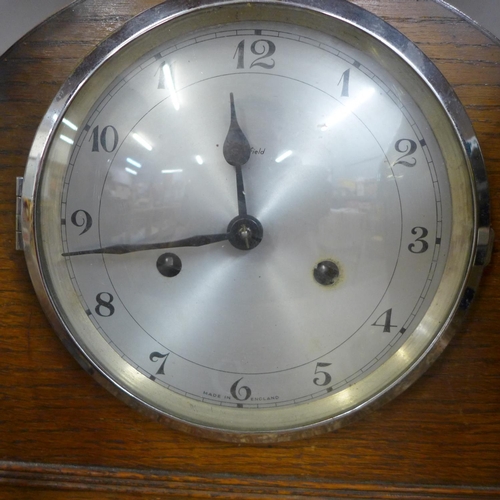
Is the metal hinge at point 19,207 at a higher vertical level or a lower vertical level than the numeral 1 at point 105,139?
lower

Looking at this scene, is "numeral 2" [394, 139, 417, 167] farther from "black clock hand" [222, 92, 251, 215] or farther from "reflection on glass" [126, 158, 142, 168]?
"reflection on glass" [126, 158, 142, 168]

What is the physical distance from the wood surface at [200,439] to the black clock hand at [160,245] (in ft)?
0.38

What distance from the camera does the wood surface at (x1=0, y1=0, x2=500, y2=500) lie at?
76 cm

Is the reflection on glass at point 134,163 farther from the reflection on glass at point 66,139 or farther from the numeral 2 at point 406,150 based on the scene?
the numeral 2 at point 406,150

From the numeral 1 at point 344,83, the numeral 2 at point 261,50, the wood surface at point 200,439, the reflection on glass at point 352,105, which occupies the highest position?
the numeral 2 at point 261,50

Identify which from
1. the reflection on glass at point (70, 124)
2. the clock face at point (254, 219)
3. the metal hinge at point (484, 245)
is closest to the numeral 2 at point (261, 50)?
the clock face at point (254, 219)

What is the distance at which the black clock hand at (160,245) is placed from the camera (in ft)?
2.56

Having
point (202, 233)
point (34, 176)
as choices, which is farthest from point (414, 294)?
point (34, 176)

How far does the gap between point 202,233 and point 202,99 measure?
0.17m

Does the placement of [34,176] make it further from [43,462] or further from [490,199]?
[490,199]

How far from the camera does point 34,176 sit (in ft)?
2.55

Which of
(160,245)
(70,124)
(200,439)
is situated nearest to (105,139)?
(70,124)

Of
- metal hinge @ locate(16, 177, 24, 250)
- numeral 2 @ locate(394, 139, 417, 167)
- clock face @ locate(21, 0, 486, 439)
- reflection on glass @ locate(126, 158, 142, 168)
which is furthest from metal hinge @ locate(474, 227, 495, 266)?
metal hinge @ locate(16, 177, 24, 250)

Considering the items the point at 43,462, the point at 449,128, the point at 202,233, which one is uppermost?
the point at 449,128
